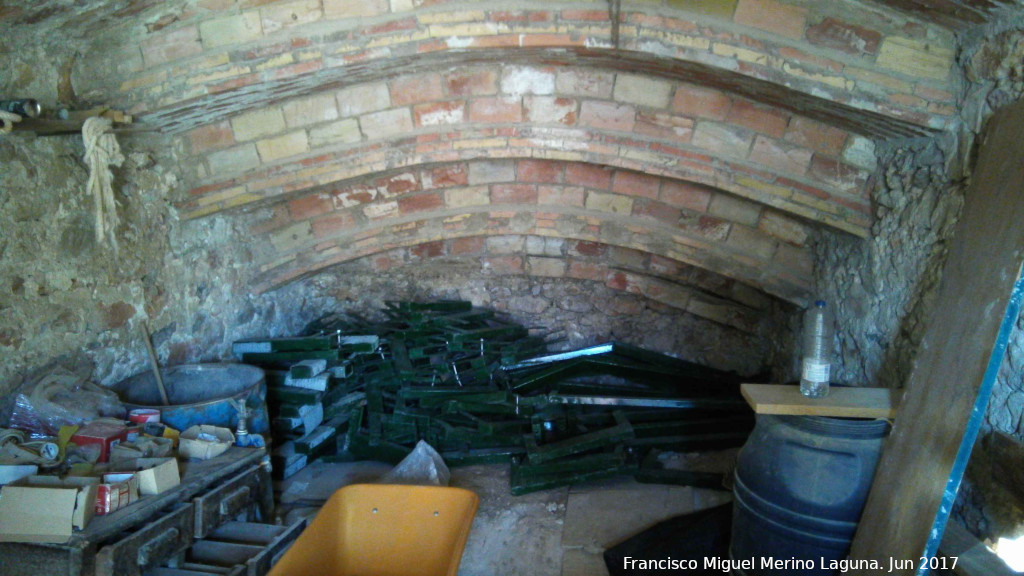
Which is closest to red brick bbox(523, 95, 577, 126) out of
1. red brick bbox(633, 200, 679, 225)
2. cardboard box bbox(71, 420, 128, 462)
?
red brick bbox(633, 200, 679, 225)

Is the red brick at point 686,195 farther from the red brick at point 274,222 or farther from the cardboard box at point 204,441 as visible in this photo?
the cardboard box at point 204,441

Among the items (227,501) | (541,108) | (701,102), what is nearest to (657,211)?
(701,102)

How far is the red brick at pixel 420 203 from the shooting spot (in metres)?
4.90

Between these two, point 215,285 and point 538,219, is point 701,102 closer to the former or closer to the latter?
point 538,219

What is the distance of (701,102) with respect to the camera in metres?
3.67

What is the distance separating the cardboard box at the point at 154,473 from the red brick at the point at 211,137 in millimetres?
1904

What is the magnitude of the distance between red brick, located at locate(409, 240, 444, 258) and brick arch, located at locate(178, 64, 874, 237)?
1.60m

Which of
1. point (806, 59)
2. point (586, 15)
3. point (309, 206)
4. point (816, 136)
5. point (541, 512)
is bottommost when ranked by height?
point (541, 512)

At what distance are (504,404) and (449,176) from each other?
166 cm

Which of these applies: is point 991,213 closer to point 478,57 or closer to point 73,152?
point 478,57

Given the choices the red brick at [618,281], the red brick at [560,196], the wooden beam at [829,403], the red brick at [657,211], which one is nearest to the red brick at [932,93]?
the wooden beam at [829,403]

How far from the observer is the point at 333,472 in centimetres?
458

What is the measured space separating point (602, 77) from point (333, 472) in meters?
3.12

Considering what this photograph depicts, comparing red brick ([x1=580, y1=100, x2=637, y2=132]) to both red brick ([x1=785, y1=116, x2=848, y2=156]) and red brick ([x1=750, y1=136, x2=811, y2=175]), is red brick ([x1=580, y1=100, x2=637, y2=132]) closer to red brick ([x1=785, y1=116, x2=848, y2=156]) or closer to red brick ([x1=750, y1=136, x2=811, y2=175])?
red brick ([x1=750, y1=136, x2=811, y2=175])
